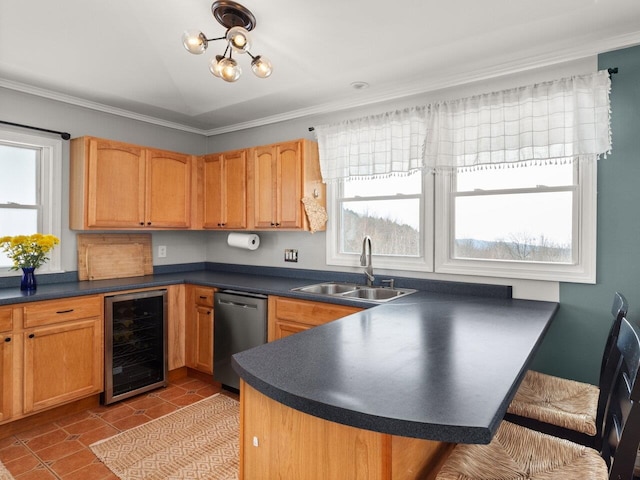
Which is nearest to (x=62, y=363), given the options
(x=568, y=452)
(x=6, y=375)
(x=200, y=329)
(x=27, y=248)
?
(x=6, y=375)

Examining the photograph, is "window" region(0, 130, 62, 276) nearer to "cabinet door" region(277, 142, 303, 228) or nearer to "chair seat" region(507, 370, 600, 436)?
"cabinet door" region(277, 142, 303, 228)

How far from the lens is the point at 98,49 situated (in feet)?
8.97

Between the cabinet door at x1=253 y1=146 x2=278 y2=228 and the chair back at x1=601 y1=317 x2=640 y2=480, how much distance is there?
2609 mm

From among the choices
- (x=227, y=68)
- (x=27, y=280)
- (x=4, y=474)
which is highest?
(x=227, y=68)

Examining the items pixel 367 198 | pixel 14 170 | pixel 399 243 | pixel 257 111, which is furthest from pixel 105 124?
pixel 399 243

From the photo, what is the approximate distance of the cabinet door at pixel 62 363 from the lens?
2636mm

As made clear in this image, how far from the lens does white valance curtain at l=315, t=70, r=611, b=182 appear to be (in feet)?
7.65

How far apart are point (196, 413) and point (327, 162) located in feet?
7.45

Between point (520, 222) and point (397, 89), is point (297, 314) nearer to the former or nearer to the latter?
point (520, 222)

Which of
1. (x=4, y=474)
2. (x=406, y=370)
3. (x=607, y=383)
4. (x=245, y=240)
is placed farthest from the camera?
(x=245, y=240)

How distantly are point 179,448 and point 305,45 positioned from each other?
271 centimetres

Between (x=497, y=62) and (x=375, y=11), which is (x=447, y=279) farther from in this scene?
(x=375, y=11)

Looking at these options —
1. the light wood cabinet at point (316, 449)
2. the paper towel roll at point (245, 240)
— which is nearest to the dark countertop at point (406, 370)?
the light wood cabinet at point (316, 449)

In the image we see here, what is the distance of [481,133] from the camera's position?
8.75 feet
